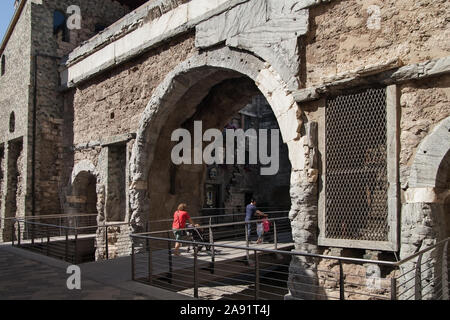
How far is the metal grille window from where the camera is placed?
220 inches

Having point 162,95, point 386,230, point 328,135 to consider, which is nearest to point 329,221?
point 386,230

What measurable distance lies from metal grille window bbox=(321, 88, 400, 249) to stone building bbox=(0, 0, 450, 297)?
16 millimetres

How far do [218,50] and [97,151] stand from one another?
5.43m

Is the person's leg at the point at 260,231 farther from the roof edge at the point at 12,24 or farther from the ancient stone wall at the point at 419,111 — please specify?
the roof edge at the point at 12,24

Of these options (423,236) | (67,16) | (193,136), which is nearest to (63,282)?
(423,236)

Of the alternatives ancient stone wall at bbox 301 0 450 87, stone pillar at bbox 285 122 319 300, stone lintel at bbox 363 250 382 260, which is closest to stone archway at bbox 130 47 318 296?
stone pillar at bbox 285 122 319 300

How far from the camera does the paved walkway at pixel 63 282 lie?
5.27m

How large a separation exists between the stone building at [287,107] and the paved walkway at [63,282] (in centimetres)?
212

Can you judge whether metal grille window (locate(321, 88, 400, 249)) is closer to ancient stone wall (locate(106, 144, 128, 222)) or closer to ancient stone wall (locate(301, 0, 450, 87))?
ancient stone wall (locate(301, 0, 450, 87))

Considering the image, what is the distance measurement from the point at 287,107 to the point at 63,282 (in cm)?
431

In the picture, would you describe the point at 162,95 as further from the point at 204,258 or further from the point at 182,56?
the point at 204,258

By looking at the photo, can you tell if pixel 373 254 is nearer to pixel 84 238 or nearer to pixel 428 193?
pixel 428 193

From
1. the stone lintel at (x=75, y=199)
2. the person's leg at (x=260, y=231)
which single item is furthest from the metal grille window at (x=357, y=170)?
the stone lintel at (x=75, y=199)

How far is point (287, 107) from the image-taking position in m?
6.61
